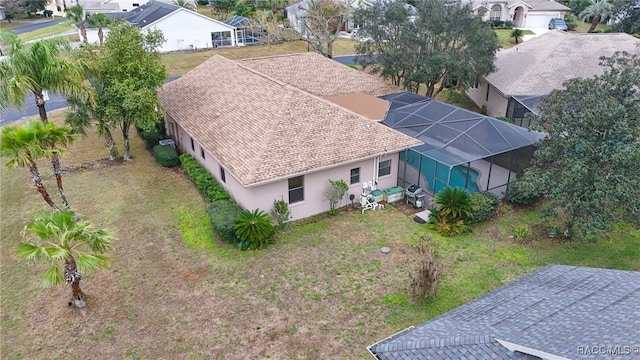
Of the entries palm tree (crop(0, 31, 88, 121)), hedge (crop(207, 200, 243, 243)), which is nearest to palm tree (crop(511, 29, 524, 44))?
hedge (crop(207, 200, 243, 243))

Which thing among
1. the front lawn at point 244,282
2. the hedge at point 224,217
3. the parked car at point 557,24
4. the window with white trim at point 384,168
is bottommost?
the front lawn at point 244,282

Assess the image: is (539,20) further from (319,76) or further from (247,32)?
(319,76)

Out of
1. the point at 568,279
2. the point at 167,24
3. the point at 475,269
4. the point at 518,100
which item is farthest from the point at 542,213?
the point at 167,24

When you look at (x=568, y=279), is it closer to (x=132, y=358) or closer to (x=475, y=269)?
(x=475, y=269)

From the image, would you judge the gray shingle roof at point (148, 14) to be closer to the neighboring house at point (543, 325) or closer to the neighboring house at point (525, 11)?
the neighboring house at point (525, 11)

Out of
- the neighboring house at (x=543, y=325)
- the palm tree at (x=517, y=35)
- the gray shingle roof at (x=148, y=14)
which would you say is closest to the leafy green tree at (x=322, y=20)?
the gray shingle roof at (x=148, y=14)

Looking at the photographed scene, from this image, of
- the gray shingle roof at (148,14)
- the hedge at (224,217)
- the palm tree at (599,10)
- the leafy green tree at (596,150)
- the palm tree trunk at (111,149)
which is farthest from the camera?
the palm tree at (599,10)
